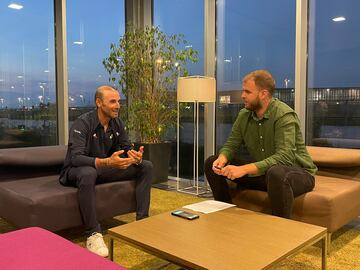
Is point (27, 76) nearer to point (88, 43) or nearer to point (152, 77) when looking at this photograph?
point (88, 43)

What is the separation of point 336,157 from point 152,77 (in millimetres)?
2565

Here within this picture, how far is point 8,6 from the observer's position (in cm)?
419

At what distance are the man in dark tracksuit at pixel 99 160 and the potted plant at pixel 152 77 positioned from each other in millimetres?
1572

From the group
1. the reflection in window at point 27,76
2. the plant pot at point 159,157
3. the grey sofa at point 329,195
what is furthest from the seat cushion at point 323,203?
the reflection in window at point 27,76

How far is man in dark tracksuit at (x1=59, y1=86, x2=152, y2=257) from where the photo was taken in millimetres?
2480

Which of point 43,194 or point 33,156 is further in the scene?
point 33,156

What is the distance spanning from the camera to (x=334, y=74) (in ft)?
12.3

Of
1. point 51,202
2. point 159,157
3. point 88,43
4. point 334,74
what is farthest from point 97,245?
point 88,43

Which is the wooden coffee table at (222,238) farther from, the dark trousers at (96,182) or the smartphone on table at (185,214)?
the dark trousers at (96,182)

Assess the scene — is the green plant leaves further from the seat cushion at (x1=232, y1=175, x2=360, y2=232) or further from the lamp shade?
the seat cushion at (x1=232, y1=175, x2=360, y2=232)

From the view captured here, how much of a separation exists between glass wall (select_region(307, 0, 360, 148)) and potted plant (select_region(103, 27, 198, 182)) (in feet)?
4.75

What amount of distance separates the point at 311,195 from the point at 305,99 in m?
1.77

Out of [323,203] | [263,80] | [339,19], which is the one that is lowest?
[323,203]

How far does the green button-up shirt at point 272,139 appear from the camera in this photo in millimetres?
2436
